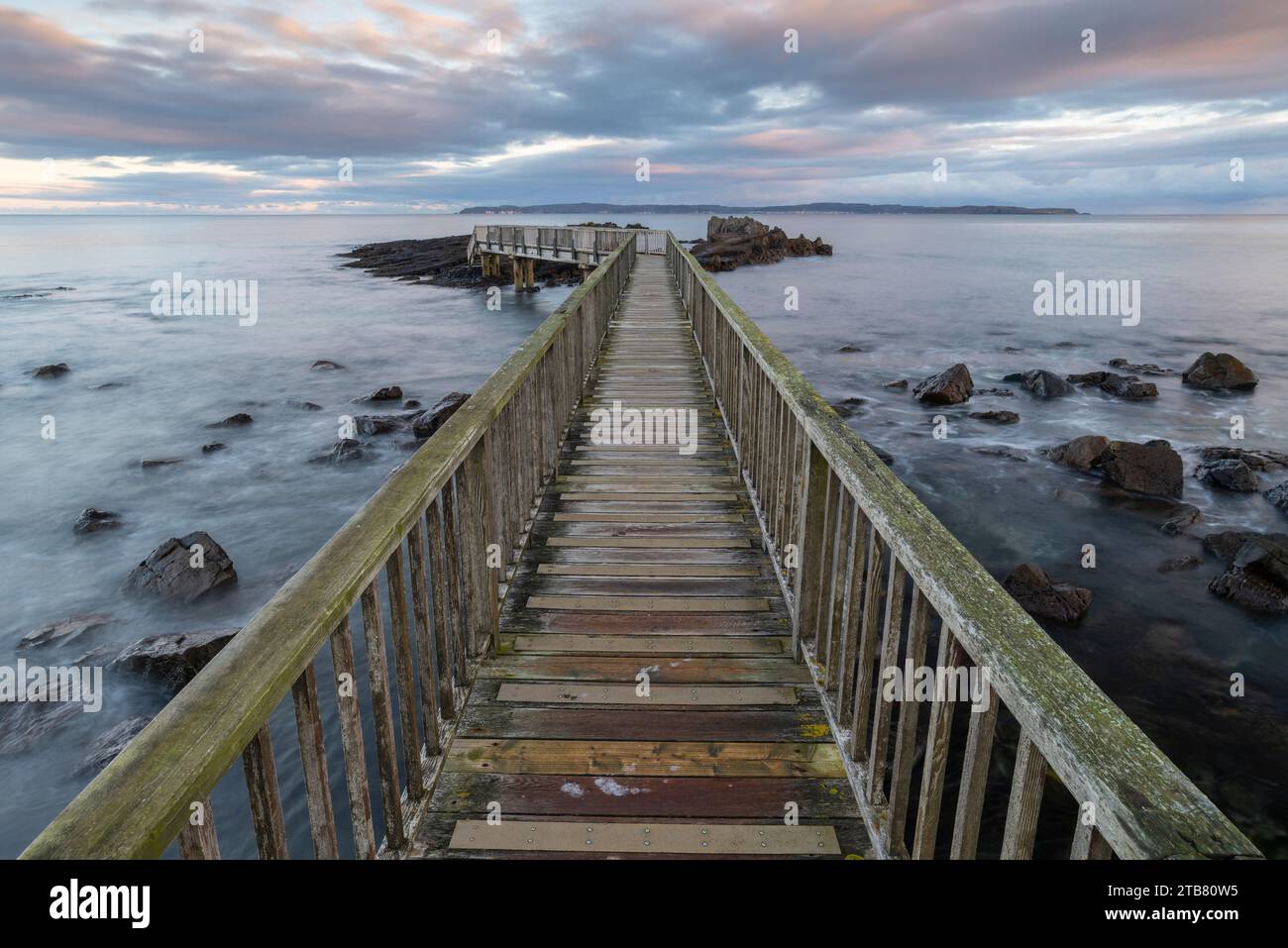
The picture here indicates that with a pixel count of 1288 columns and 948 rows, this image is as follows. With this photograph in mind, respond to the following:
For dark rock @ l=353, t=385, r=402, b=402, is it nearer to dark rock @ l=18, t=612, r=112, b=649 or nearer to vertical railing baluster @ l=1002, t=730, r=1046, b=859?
dark rock @ l=18, t=612, r=112, b=649

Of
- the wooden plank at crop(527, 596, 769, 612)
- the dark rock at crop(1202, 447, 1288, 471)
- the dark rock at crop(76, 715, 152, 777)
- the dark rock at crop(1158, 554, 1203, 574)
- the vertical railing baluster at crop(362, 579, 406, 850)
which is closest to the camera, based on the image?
the vertical railing baluster at crop(362, 579, 406, 850)

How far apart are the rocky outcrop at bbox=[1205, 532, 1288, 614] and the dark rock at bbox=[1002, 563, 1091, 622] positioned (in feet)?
6.46

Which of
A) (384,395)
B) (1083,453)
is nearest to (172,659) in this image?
(384,395)

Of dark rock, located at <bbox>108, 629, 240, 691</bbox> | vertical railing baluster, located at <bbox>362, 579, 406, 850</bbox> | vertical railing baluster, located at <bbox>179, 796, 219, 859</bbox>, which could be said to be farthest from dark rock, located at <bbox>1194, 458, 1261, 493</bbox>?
vertical railing baluster, located at <bbox>179, 796, 219, 859</bbox>

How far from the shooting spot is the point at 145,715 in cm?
852

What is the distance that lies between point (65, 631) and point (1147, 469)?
1745cm

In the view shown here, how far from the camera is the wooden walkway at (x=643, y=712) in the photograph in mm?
→ 3115

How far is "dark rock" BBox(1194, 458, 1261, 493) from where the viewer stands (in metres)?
14.6

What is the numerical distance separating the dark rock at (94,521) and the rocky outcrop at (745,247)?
149ft

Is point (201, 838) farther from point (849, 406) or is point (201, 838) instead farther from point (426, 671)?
point (849, 406)

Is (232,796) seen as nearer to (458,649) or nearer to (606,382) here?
(458,649)

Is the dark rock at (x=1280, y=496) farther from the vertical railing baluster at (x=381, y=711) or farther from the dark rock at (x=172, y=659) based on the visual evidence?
the dark rock at (x=172, y=659)

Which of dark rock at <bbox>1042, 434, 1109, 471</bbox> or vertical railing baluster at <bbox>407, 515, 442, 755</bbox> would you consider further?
dark rock at <bbox>1042, 434, 1109, 471</bbox>

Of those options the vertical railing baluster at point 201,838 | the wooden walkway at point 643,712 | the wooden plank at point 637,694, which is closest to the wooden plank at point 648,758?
the wooden walkway at point 643,712
